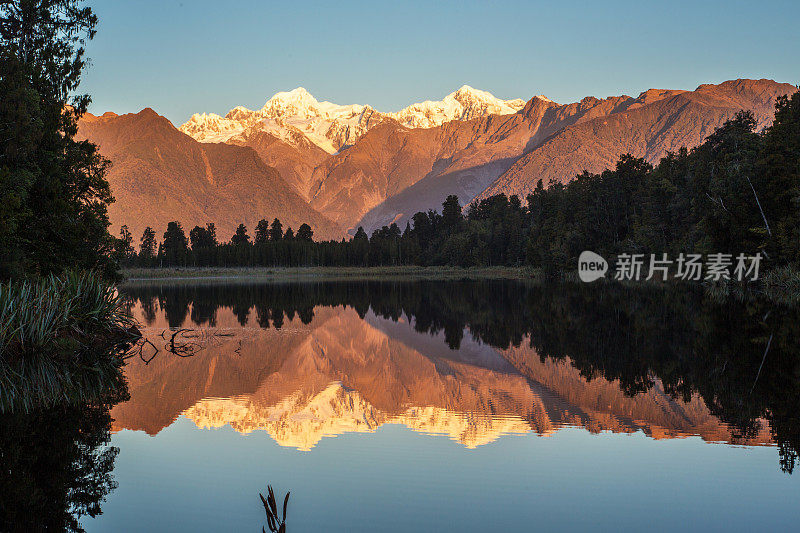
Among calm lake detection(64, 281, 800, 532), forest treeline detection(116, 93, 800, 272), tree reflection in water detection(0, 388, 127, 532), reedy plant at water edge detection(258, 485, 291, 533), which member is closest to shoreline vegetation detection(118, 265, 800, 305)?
forest treeline detection(116, 93, 800, 272)

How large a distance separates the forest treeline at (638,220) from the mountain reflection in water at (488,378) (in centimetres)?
1512

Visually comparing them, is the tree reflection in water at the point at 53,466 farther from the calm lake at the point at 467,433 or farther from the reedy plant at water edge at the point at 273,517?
the reedy plant at water edge at the point at 273,517

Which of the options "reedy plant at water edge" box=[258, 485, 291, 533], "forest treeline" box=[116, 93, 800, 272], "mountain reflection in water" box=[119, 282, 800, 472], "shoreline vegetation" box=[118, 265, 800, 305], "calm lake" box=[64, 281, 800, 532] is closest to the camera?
"reedy plant at water edge" box=[258, 485, 291, 533]

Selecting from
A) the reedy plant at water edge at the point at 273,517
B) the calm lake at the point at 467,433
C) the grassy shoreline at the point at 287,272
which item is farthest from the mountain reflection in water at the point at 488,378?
the grassy shoreline at the point at 287,272

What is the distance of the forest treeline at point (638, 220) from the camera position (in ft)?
175

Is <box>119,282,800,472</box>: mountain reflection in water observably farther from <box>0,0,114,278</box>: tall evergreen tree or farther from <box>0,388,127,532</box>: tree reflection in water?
<box>0,0,114,278</box>: tall evergreen tree

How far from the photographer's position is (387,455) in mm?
12883

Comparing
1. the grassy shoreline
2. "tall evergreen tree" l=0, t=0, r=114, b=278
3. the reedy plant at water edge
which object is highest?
"tall evergreen tree" l=0, t=0, r=114, b=278

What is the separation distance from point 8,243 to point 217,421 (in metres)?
14.0

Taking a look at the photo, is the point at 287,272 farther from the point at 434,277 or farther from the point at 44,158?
the point at 44,158

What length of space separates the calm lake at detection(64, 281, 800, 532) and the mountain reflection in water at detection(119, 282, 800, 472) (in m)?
0.09

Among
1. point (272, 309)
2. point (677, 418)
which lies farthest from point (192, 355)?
point (272, 309)

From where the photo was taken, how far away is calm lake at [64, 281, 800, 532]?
9914mm

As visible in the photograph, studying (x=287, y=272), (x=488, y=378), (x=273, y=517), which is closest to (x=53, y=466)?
(x=273, y=517)
